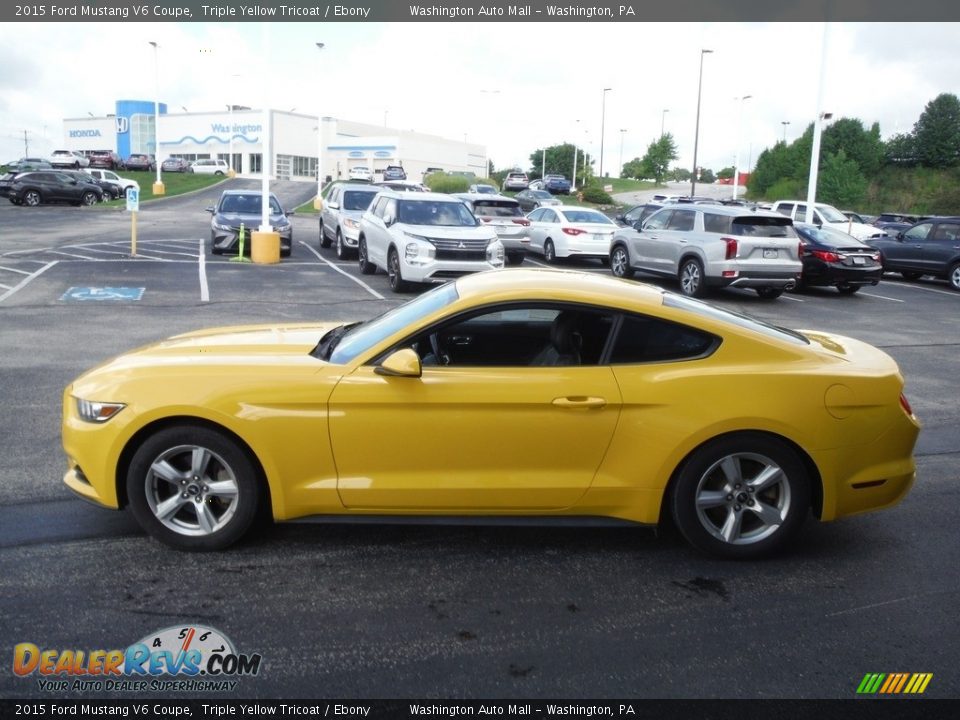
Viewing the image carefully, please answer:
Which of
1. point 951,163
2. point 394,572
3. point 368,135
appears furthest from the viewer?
point 368,135

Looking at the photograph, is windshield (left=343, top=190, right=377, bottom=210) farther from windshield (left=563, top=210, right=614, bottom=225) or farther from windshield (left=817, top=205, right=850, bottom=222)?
windshield (left=817, top=205, right=850, bottom=222)

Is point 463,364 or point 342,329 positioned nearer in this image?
point 463,364

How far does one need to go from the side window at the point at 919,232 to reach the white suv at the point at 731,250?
790cm

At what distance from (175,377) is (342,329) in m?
1.32

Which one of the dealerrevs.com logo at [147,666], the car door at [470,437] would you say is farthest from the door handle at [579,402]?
the dealerrevs.com logo at [147,666]

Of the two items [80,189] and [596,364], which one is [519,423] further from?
[80,189]

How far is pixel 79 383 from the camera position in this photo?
15.4 feet

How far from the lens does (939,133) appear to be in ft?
197

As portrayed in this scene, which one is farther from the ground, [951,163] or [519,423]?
[951,163]

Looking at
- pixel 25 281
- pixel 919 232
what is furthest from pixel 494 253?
pixel 919 232

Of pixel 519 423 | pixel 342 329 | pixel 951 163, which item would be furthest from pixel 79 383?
pixel 951 163

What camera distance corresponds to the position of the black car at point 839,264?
18.8 m

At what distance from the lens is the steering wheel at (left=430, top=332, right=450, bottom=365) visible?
15.3 feet
